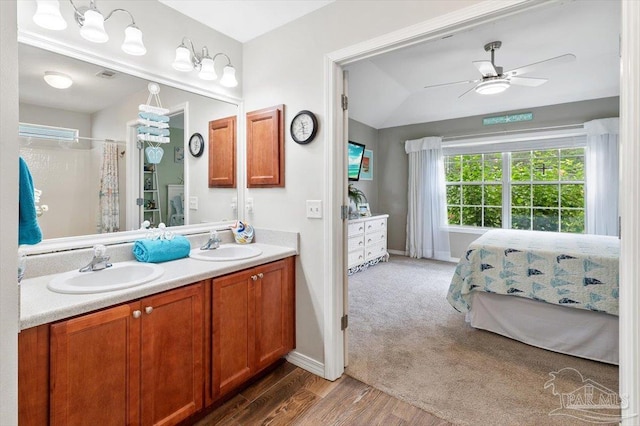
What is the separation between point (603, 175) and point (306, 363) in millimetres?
4617

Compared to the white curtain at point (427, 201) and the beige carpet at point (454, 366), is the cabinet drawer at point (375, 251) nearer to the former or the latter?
the white curtain at point (427, 201)

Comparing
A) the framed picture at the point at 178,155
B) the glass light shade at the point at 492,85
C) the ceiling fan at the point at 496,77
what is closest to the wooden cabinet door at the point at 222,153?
the framed picture at the point at 178,155

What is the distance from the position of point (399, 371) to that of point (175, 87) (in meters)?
2.55

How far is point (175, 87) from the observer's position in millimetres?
2096

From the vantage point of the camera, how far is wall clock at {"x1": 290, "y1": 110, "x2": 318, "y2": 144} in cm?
203

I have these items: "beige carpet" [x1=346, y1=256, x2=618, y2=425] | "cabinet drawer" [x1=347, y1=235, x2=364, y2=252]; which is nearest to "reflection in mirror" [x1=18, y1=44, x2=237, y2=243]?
"beige carpet" [x1=346, y1=256, x2=618, y2=425]

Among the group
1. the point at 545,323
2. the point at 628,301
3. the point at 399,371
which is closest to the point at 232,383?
the point at 399,371

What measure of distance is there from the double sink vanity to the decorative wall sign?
14.5 feet

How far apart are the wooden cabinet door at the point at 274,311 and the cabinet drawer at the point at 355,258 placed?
7.43ft

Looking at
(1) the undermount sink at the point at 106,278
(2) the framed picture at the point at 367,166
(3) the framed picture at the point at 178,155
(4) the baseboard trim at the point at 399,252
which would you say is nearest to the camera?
(1) the undermount sink at the point at 106,278

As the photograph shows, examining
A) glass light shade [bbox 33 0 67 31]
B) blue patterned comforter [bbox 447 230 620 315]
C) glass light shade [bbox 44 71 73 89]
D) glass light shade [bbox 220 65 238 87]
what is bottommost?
blue patterned comforter [bbox 447 230 620 315]

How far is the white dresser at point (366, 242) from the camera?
4.39 meters

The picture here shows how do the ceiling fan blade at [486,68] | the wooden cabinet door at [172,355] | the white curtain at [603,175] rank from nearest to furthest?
the wooden cabinet door at [172,355], the ceiling fan blade at [486,68], the white curtain at [603,175]

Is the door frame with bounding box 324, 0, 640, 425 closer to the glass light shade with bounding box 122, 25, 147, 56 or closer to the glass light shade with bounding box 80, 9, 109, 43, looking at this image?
the glass light shade with bounding box 122, 25, 147, 56
